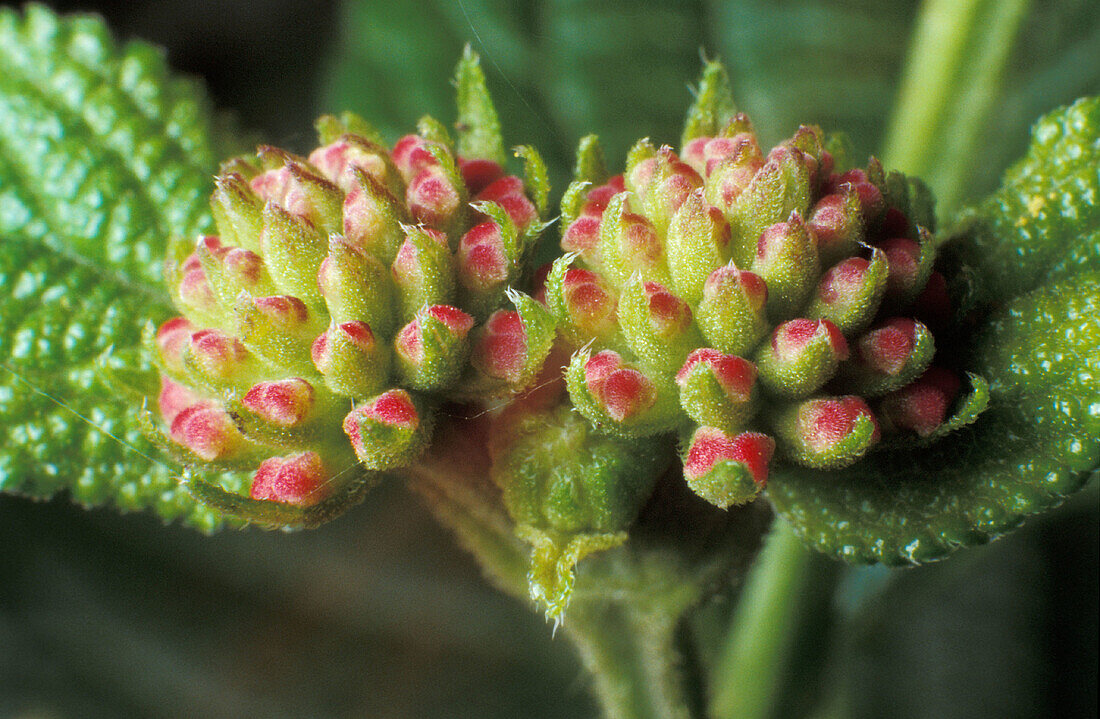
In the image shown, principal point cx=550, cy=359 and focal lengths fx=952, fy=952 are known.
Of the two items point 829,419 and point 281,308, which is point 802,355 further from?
point 281,308

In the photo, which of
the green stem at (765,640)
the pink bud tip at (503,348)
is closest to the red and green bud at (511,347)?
the pink bud tip at (503,348)

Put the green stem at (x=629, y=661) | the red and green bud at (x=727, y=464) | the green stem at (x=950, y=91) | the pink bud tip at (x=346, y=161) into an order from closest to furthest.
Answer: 1. the red and green bud at (x=727, y=464)
2. the pink bud tip at (x=346, y=161)
3. the green stem at (x=629, y=661)
4. the green stem at (x=950, y=91)

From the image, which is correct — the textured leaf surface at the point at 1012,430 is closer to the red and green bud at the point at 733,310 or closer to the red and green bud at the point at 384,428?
the red and green bud at the point at 733,310

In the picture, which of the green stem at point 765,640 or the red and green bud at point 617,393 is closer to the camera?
the red and green bud at point 617,393

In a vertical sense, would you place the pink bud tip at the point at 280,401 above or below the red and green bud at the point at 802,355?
above

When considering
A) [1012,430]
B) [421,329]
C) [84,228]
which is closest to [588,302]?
[421,329]

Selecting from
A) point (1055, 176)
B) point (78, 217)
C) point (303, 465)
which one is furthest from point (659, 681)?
point (78, 217)

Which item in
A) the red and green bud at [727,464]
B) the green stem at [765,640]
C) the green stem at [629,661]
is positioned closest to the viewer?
the red and green bud at [727,464]
